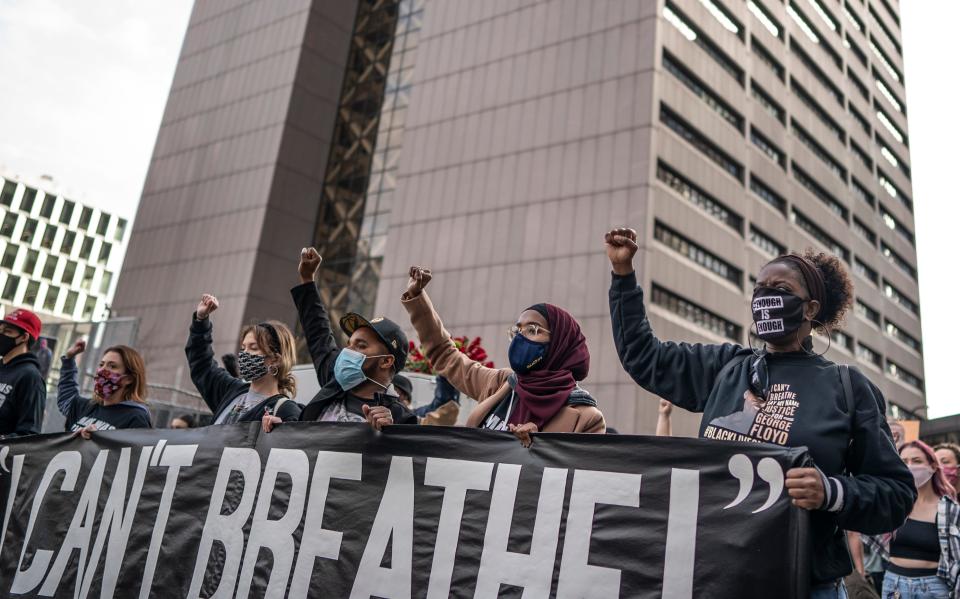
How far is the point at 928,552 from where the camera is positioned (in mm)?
4918

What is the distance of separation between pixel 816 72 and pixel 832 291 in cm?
4180

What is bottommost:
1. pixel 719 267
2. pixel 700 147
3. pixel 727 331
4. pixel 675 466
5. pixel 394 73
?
pixel 675 466

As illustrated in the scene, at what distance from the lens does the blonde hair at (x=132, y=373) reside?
17.5 feet

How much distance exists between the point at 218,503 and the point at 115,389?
1.65 metres

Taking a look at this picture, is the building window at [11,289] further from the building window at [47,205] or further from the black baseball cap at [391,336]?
the black baseball cap at [391,336]

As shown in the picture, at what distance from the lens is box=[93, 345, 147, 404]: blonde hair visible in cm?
532

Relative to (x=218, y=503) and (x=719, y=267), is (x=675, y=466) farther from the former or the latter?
(x=719, y=267)

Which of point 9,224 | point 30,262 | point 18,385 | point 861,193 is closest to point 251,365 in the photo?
point 18,385

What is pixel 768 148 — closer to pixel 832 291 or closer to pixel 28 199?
pixel 832 291

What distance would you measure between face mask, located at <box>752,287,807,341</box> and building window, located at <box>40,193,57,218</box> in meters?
91.9

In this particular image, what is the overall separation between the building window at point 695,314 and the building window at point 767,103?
10498mm

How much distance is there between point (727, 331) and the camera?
97.1 ft

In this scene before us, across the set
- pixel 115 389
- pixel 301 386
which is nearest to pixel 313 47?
pixel 301 386

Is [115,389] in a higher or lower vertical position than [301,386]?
lower
